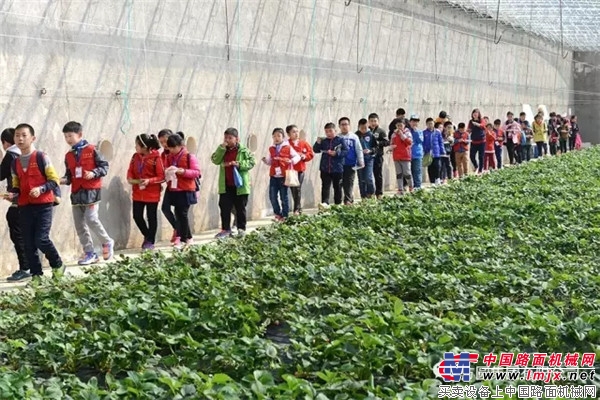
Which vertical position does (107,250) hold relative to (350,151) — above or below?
below

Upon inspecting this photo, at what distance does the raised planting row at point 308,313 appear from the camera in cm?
436

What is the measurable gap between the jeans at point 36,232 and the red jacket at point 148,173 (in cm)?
211

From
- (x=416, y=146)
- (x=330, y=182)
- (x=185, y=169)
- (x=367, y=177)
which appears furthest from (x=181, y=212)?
(x=416, y=146)

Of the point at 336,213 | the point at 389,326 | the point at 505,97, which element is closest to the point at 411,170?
the point at 336,213

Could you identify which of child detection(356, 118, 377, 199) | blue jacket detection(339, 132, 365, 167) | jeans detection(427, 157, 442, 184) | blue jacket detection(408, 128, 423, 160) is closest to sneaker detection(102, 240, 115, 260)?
blue jacket detection(339, 132, 365, 167)

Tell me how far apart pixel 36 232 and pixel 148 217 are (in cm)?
241

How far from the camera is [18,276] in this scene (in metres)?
9.14

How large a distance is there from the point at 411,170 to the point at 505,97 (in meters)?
14.3

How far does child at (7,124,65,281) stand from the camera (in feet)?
28.4

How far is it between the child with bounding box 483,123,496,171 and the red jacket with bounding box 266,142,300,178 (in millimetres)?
9063

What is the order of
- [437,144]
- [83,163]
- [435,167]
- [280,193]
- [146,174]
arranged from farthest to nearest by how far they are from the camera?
[435,167], [437,144], [280,193], [146,174], [83,163]

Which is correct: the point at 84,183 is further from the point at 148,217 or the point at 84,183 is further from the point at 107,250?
the point at 148,217

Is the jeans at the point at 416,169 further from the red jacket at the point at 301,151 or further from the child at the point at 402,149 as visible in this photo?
the red jacket at the point at 301,151

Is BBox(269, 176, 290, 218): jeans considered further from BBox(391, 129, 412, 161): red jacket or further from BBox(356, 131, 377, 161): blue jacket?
BBox(391, 129, 412, 161): red jacket
